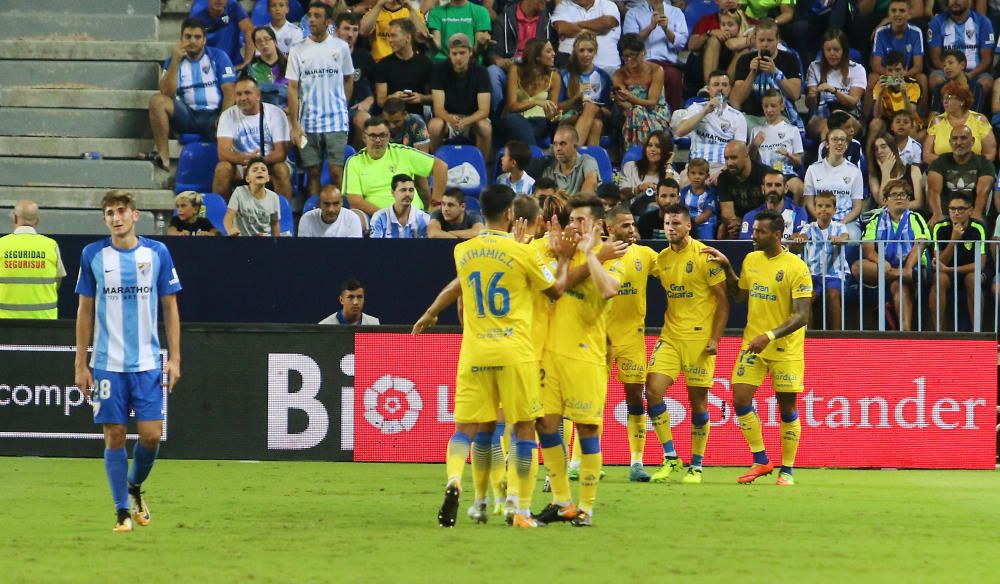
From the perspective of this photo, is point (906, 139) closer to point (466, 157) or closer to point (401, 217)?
point (466, 157)

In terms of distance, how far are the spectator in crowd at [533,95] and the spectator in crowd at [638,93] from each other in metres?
0.81

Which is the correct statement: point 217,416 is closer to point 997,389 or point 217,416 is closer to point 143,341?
point 143,341

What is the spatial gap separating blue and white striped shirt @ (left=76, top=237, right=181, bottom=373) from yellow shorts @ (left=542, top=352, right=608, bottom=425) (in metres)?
2.60

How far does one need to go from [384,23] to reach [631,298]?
7996 mm

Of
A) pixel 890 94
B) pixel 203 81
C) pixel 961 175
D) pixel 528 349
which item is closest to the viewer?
pixel 528 349

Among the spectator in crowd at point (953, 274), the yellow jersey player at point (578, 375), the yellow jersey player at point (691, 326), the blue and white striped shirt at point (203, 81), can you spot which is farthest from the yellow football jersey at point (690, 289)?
the blue and white striped shirt at point (203, 81)

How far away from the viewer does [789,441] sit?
13328 mm

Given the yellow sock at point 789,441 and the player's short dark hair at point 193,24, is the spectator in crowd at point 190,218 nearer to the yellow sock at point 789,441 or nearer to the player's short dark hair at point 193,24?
the player's short dark hair at point 193,24

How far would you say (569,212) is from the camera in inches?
393

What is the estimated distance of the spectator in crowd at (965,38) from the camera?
1988cm

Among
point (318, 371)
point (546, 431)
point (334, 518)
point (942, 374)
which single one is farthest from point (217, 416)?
point (942, 374)

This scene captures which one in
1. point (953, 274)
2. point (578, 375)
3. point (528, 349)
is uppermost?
point (953, 274)

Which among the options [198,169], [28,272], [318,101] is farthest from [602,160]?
[28,272]

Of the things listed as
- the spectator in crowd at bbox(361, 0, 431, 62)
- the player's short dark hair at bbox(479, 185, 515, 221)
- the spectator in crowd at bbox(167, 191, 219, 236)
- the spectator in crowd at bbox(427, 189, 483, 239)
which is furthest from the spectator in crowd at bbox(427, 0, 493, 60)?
the player's short dark hair at bbox(479, 185, 515, 221)
